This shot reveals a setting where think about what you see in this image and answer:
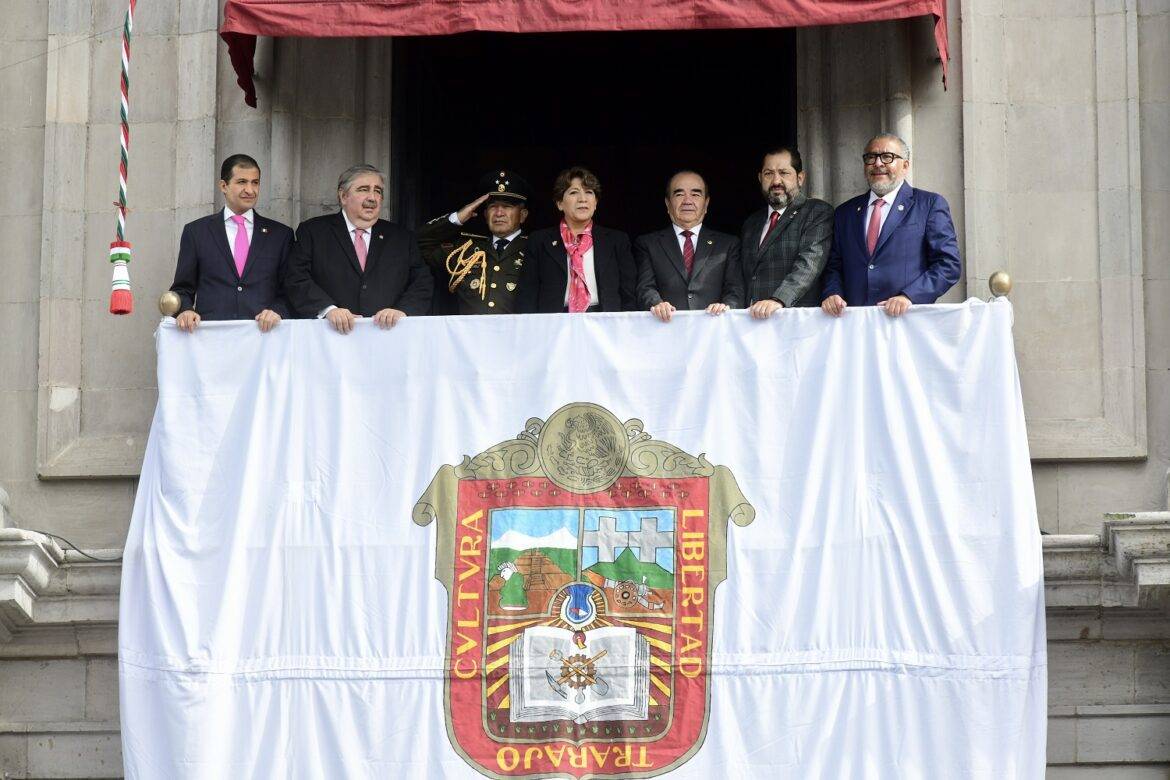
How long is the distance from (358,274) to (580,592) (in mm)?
2589

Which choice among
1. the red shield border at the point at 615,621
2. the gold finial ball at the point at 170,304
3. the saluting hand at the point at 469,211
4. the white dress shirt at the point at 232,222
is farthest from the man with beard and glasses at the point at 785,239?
the gold finial ball at the point at 170,304

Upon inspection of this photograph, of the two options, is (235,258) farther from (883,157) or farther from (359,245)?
(883,157)

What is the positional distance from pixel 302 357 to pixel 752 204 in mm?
6955

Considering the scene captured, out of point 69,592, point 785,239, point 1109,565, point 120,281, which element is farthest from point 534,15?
point 1109,565

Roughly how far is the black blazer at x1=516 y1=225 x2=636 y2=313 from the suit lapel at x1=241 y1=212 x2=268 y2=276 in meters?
1.59

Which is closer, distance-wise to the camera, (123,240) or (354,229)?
(123,240)

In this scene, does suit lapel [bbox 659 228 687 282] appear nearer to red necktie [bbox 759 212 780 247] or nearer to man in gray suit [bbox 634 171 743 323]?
man in gray suit [bbox 634 171 743 323]

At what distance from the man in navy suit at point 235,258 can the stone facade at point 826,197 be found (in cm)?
72

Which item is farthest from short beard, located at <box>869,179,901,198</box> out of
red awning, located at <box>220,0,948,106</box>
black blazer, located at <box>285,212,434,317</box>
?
black blazer, located at <box>285,212,434,317</box>

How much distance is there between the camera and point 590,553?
40.9 feet

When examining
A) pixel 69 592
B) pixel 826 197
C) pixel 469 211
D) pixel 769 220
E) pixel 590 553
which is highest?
pixel 826 197

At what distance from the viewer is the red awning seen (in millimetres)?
13336

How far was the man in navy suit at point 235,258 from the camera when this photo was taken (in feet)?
44.4

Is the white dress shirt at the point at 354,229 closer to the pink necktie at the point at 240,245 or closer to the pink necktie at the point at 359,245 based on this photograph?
the pink necktie at the point at 359,245
